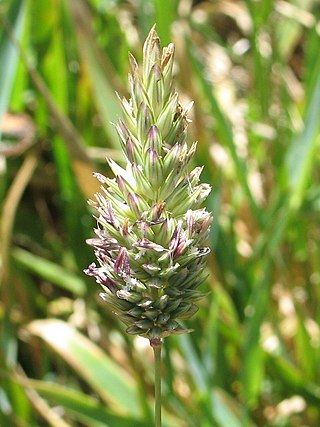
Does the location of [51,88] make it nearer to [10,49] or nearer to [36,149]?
[36,149]

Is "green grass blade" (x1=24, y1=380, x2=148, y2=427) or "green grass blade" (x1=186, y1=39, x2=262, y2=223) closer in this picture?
"green grass blade" (x1=24, y1=380, x2=148, y2=427)

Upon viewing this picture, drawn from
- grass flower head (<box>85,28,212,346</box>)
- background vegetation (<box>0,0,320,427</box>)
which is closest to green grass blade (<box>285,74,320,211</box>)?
background vegetation (<box>0,0,320,427</box>)

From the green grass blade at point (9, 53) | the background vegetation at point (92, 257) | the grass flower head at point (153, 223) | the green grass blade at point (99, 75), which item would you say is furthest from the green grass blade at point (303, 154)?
the grass flower head at point (153, 223)

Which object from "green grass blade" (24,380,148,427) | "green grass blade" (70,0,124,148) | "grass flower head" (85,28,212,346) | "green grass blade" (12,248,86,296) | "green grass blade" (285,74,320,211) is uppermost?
"green grass blade" (70,0,124,148)

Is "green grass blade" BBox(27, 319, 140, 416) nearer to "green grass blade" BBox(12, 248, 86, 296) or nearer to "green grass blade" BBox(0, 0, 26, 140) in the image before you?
"green grass blade" BBox(12, 248, 86, 296)

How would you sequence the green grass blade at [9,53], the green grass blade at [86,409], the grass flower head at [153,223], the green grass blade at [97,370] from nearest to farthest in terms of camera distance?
the grass flower head at [153,223]
the green grass blade at [86,409]
the green grass blade at [97,370]
the green grass blade at [9,53]

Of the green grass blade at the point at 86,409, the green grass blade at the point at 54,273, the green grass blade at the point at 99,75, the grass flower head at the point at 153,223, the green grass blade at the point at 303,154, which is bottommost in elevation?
the grass flower head at the point at 153,223

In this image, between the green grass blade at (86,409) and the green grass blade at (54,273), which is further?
the green grass blade at (54,273)

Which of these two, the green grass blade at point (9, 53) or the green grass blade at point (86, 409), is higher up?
the green grass blade at point (9, 53)

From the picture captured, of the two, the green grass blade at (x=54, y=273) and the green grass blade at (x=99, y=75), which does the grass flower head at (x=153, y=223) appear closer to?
the green grass blade at (x=99, y=75)
